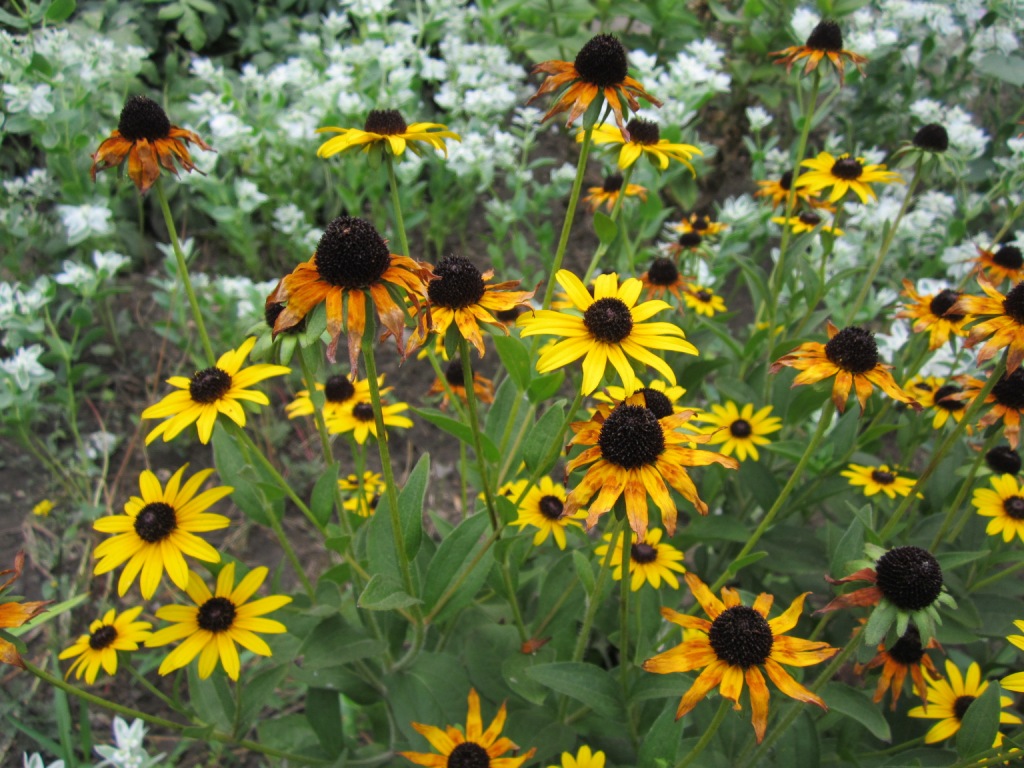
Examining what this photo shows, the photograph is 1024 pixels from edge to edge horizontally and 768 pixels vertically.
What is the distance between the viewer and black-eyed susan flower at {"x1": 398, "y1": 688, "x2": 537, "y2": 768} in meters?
1.38

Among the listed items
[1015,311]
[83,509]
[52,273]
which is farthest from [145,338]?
[1015,311]

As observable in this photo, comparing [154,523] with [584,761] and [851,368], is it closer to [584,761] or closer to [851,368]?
[584,761]

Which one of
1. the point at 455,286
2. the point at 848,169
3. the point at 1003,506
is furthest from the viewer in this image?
the point at 848,169

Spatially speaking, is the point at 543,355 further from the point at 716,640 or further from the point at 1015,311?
the point at 1015,311

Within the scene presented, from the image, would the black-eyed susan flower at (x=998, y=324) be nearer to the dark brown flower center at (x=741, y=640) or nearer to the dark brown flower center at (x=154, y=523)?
the dark brown flower center at (x=741, y=640)

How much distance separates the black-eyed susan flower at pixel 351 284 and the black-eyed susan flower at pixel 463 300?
0.26ft

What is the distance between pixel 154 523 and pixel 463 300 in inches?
27.6

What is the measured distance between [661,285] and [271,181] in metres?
2.17

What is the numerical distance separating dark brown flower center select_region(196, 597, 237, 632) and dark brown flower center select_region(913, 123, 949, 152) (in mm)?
2052

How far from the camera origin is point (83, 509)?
250 cm

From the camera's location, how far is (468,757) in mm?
1382

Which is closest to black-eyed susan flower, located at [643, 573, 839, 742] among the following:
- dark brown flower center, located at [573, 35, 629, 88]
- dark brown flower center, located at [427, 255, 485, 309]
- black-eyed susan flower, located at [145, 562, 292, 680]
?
dark brown flower center, located at [427, 255, 485, 309]

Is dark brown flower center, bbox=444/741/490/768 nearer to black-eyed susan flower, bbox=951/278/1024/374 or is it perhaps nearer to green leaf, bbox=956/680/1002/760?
green leaf, bbox=956/680/1002/760

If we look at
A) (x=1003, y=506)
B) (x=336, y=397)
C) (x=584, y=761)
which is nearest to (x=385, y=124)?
(x=336, y=397)
